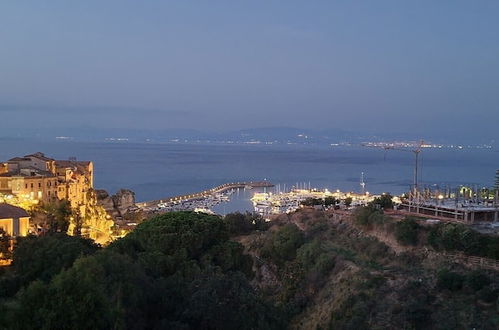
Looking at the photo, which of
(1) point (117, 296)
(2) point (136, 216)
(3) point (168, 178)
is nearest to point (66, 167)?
(2) point (136, 216)

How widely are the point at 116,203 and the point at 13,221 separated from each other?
17637 millimetres

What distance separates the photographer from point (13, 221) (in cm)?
2128

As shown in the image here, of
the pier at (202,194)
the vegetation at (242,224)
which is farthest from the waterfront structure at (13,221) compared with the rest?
the pier at (202,194)

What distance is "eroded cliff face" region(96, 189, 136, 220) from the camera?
121 ft

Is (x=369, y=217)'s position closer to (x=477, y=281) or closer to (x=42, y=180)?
(x=477, y=281)

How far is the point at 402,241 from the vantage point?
65.6ft

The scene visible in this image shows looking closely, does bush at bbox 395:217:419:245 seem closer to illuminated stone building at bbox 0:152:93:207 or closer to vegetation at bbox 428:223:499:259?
vegetation at bbox 428:223:499:259

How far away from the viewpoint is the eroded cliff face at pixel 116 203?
37.0 metres

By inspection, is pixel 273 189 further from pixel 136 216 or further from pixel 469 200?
pixel 469 200

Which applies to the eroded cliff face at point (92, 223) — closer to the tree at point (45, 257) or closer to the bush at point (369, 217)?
the tree at point (45, 257)

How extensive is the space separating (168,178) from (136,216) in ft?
171

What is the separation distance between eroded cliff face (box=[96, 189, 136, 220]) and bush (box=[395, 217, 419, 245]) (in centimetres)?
2145

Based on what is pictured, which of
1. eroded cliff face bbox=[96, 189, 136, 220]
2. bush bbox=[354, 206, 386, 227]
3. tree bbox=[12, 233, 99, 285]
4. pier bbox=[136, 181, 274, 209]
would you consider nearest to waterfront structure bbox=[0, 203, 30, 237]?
tree bbox=[12, 233, 99, 285]

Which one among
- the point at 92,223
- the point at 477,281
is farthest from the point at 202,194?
the point at 477,281
